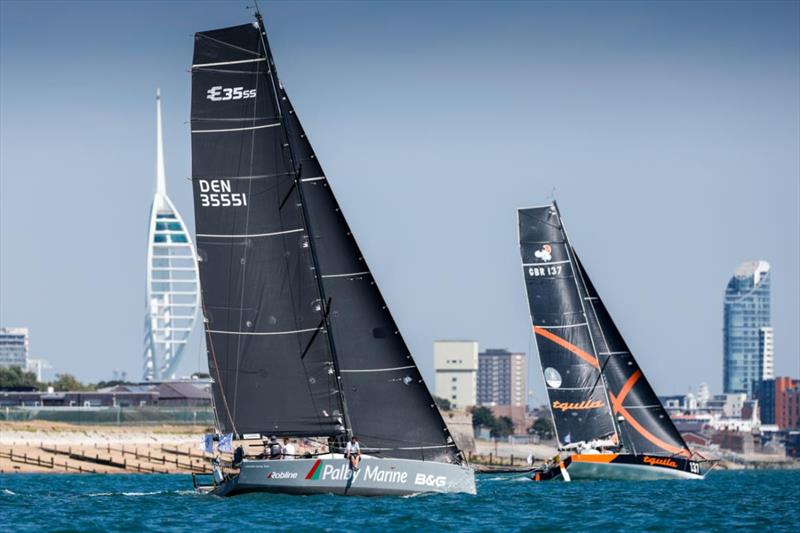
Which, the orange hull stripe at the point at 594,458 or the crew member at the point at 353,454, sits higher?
the crew member at the point at 353,454

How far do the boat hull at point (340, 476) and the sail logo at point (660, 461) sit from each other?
2607 centimetres

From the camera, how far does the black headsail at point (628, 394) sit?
72188 mm

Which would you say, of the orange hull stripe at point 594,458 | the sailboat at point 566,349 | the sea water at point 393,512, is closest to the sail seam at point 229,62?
the sea water at point 393,512

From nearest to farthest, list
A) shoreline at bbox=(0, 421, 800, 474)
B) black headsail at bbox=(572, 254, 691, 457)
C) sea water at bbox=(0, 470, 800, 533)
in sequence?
1. sea water at bbox=(0, 470, 800, 533)
2. black headsail at bbox=(572, 254, 691, 457)
3. shoreline at bbox=(0, 421, 800, 474)

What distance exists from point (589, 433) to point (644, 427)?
318 centimetres

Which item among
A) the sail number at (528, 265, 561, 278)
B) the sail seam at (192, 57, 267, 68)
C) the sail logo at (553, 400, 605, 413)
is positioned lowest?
the sail logo at (553, 400, 605, 413)

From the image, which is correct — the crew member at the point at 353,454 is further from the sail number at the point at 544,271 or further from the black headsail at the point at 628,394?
the black headsail at the point at 628,394

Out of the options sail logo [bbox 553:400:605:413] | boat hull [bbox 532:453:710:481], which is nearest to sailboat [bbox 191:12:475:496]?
boat hull [bbox 532:453:710:481]

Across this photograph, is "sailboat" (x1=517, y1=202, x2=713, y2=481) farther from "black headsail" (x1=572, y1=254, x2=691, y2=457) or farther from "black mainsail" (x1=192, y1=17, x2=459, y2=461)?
"black mainsail" (x1=192, y1=17, x2=459, y2=461)

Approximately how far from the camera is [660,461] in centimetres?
6950

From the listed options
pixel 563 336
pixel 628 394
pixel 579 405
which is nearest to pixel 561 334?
pixel 563 336

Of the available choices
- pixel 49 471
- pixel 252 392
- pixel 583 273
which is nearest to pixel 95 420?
pixel 49 471

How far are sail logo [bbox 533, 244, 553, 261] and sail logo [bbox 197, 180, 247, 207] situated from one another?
2808 cm

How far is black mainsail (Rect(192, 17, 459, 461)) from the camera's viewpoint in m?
44.7
